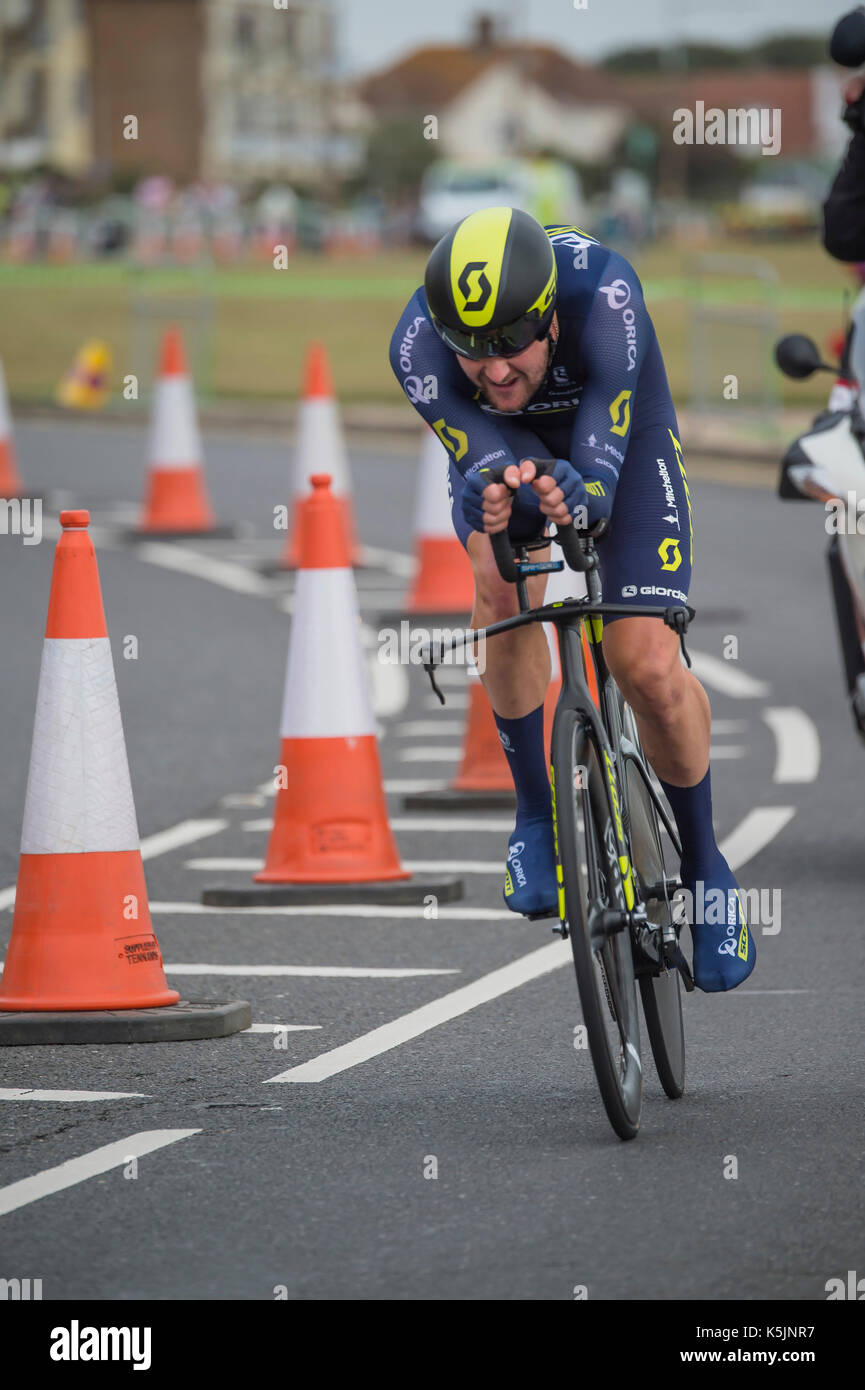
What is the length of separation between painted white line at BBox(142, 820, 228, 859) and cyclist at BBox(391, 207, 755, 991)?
11.3ft

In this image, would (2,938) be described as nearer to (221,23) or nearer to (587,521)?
(587,521)

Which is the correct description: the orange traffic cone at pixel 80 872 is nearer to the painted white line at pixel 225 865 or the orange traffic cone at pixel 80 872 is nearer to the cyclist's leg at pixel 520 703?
the cyclist's leg at pixel 520 703

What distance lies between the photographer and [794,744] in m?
11.3

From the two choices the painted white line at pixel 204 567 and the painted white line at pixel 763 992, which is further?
the painted white line at pixel 204 567

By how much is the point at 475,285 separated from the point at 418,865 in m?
3.85

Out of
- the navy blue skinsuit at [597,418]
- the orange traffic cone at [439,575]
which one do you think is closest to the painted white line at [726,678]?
the orange traffic cone at [439,575]

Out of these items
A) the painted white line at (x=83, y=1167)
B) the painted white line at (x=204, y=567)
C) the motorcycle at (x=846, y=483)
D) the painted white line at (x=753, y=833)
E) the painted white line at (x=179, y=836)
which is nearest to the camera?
the painted white line at (x=83, y=1167)

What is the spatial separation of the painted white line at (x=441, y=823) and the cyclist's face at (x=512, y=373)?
13.4ft

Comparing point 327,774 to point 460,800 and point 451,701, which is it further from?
point 451,701

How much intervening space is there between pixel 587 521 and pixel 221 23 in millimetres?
135878

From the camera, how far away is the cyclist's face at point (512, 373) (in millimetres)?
5738

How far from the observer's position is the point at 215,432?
88.9 feet

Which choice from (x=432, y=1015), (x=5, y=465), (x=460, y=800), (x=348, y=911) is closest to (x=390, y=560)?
(x=5, y=465)
